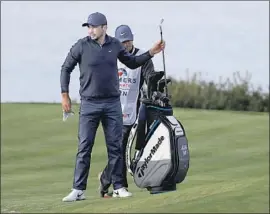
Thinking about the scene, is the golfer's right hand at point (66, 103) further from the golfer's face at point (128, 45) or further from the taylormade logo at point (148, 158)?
the golfer's face at point (128, 45)

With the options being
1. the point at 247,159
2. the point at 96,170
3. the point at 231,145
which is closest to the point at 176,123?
the point at 96,170

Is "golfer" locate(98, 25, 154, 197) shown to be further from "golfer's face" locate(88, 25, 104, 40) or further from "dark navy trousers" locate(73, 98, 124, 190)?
"golfer's face" locate(88, 25, 104, 40)

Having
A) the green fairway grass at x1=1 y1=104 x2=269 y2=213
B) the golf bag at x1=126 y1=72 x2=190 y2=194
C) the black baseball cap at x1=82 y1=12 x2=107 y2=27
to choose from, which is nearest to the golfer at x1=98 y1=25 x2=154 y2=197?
the golf bag at x1=126 y1=72 x2=190 y2=194

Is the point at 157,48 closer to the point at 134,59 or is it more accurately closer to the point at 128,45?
the point at 134,59

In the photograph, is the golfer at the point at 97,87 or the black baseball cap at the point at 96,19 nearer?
the black baseball cap at the point at 96,19

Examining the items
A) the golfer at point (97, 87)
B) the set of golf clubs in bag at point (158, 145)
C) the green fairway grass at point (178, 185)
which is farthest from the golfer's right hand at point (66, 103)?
the green fairway grass at point (178, 185)

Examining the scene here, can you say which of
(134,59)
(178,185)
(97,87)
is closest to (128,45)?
(134,59)

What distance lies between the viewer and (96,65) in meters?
7.13

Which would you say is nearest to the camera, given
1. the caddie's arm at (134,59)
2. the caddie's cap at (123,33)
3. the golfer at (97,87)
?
the golfer at (97,87)

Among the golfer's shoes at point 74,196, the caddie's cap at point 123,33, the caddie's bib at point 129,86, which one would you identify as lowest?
the golfer's shoes at point 74,196

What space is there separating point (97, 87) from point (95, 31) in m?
0.47

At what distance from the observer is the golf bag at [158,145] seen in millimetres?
7789

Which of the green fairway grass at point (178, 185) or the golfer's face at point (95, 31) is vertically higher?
the golfer's face at point (95, 31)

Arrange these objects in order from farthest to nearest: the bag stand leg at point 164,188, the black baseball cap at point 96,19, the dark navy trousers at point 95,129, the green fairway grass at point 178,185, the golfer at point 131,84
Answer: the green fairway grass at point 178,185, the golfer at point 131,84, the bag stand leg at point 164,188, the dark navy trousers at point 95,129, the black baseball cap at point 96,19
